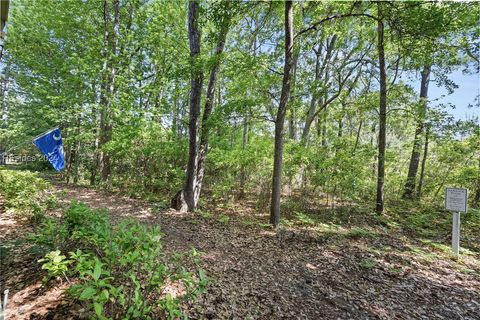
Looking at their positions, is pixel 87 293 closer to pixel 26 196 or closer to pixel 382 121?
pixel 26 196

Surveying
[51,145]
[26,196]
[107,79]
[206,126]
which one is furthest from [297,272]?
[107,79]

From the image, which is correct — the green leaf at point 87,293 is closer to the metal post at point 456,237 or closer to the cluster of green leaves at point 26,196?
the cluster of green leaves at point 26,196

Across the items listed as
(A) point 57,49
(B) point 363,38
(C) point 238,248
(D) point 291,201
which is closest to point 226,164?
(D) point 291,201

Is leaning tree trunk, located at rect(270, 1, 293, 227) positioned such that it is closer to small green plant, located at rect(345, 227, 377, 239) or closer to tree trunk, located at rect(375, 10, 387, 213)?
small green plant, located at rect(345, 227, 377, 239)

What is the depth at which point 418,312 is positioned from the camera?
302 centimetres

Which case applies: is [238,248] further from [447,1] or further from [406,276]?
[447,1]

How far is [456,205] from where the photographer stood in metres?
4.85

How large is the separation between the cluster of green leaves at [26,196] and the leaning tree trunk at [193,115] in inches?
118

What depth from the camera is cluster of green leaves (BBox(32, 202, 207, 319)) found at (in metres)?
1.59

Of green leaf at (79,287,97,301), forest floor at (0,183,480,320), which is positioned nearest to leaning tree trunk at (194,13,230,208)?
forest floor at (0,183,480,320)

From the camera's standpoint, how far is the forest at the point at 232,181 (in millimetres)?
2389

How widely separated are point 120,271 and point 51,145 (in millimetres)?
5804

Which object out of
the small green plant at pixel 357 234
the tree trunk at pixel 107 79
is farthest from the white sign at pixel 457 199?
the tree trunk at pixel 107 79

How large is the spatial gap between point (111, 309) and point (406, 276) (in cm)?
431
